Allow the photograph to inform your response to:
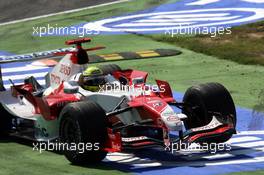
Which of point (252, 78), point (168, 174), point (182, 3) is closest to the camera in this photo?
point (168, 174)

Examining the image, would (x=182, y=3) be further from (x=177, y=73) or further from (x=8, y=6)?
(x=177, y=73)

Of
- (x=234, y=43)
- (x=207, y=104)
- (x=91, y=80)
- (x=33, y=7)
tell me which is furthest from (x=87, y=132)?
(x=33, y=7)

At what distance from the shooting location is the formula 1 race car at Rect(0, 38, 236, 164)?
12.2m

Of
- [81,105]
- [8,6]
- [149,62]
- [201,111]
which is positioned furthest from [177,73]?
[8,6]

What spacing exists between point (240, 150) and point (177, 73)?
7511 mm

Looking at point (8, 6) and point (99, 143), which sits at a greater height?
point (8, 6)

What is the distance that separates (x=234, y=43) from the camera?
2372 cm

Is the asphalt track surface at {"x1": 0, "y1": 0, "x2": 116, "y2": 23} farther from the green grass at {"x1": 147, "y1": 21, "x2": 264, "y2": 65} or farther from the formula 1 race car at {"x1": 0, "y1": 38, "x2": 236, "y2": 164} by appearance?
the formula 1 race car at {"x1": 0, "y1": 38, "x2": 236, "y2": 164}

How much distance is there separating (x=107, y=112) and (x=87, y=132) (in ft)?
4.99

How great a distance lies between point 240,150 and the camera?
13375 millimetres

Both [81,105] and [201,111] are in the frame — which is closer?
[81,105]

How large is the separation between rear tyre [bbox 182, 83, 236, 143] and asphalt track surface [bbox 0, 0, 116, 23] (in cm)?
1769

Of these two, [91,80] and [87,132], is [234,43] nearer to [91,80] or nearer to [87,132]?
[91,80]

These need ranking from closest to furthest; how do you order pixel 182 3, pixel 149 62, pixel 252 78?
pixel 252 78, pixel 149 62, pixel 182 3
